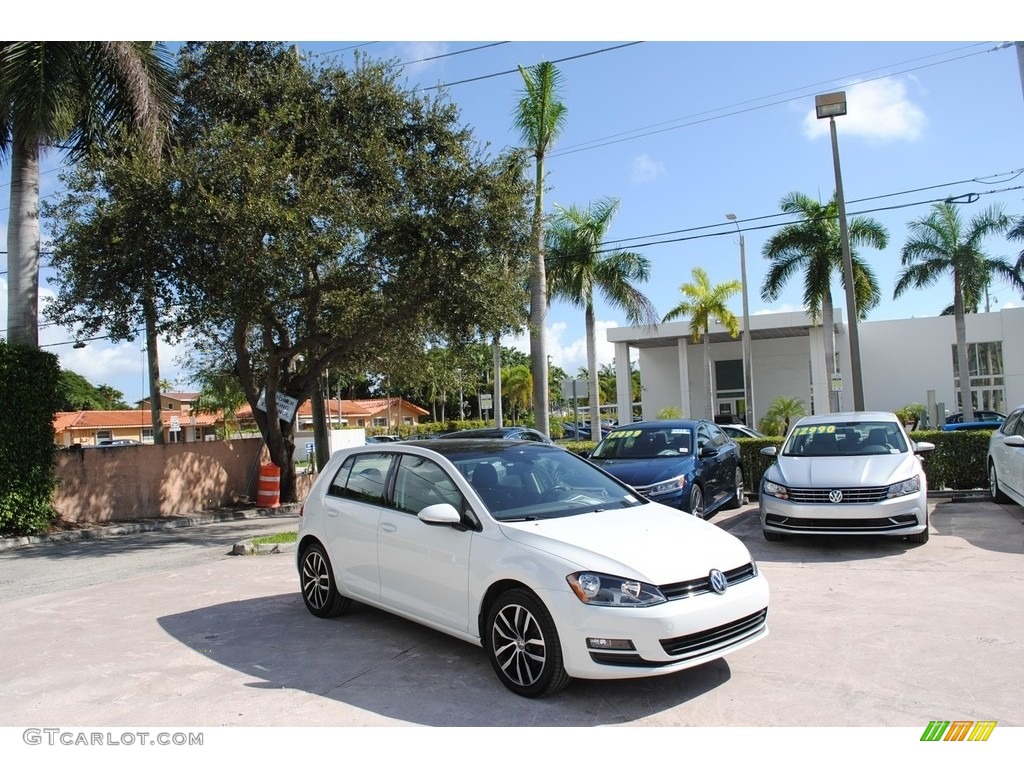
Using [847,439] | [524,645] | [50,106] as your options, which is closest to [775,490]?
[847,439]

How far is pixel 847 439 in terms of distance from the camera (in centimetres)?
1033

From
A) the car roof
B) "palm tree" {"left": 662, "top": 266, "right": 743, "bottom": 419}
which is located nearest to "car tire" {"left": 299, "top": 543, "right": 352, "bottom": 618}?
the car roof

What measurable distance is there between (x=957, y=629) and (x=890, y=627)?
46cm

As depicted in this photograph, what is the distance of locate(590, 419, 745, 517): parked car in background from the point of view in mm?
10383

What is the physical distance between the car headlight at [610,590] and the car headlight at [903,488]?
5.54 meters

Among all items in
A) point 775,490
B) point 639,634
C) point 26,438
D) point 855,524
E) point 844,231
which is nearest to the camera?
point 639,634

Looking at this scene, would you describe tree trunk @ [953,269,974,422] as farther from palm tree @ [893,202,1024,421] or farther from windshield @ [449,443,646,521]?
windshield @ [449,443,646,521]

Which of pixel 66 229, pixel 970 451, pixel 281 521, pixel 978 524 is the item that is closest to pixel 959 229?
pixel 970 451

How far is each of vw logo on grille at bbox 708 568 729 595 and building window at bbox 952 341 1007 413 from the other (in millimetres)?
38741

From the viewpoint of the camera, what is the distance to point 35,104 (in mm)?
14117

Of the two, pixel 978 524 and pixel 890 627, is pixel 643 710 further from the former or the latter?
pixel 978 524

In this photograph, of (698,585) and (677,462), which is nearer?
(698,585)

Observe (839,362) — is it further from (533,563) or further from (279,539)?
(533,563)

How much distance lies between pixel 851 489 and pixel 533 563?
18.5 feet
